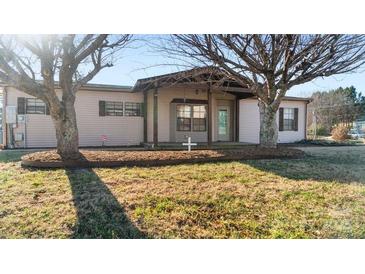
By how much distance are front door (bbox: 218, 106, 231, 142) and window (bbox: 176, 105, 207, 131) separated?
796 millimetres

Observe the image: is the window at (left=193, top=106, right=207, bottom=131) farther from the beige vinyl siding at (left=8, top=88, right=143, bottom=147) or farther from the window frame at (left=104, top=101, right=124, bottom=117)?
the window frame at (left=104, top=101, right=124, bottom=117)

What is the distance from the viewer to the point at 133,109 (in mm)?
10422

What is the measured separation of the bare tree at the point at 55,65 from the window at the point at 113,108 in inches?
159

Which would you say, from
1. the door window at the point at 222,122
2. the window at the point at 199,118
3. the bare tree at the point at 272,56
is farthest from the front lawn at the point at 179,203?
the door window at the point at 222,122

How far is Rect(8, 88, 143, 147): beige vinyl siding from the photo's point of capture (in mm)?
8953

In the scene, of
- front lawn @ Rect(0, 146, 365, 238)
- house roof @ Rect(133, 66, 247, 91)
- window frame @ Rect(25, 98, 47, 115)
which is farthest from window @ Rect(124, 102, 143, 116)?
front lawn @ Rect(0, 146, 365, 238)

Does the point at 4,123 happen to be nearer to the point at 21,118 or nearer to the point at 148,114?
the point at 21,118

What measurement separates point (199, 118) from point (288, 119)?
4.82 meters

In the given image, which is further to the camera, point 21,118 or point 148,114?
point 148,114

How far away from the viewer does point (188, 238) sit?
268 cm

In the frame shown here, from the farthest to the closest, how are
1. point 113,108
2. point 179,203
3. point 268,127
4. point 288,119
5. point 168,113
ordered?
point 288,119, point 168,113, point 113,108, point 268,127, point 179,203

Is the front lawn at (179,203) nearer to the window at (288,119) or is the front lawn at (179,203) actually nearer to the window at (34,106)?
the window at (34,106)

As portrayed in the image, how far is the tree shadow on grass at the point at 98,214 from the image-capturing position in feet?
8.79

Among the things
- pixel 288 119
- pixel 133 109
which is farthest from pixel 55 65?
pixel 288 119
